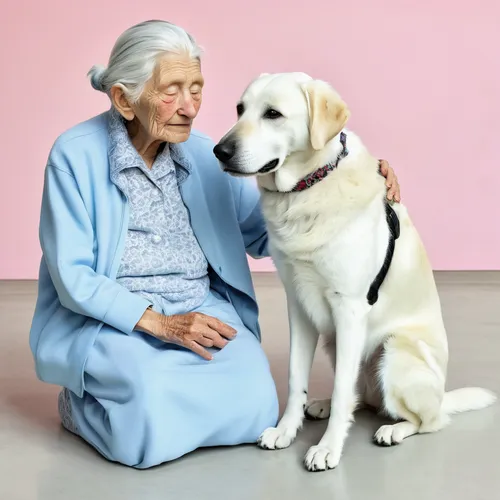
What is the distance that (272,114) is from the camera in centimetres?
207

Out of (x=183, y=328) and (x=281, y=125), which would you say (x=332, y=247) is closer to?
(x=281, y=125)

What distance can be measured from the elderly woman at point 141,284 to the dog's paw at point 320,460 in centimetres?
21

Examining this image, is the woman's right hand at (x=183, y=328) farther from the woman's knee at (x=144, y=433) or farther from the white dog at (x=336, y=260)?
the white dog at (x=336, y=260)

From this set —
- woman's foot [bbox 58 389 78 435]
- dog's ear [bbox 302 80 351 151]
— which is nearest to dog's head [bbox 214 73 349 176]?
dog's ear [bbox 302 80 351 151]

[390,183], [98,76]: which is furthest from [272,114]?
[98,76]

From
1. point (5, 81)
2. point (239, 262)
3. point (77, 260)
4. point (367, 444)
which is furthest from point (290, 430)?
point (5, 81)

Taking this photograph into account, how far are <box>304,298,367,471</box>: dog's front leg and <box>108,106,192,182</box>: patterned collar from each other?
62 centimetres

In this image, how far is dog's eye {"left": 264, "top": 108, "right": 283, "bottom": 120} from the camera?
6.77ft

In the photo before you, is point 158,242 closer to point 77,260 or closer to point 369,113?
point 77,260

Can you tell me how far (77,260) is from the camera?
2.15 m

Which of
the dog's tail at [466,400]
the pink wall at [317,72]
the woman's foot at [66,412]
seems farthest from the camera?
the pink wall at [317,72]

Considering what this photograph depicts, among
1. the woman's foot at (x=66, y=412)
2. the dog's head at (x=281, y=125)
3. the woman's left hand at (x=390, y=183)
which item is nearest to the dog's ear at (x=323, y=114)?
the dog's head at (x=281, y=125)

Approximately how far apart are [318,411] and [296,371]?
0.85 ft

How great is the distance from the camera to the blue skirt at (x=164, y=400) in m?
2.08
